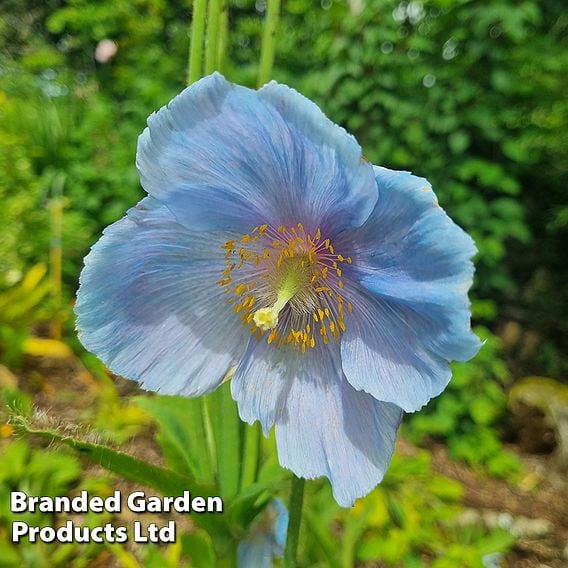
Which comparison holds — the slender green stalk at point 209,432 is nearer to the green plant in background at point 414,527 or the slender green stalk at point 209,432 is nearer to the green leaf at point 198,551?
the green leaf at point 198,551

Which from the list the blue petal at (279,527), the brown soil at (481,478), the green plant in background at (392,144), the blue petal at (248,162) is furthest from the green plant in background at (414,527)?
the blue petal at (248,162)

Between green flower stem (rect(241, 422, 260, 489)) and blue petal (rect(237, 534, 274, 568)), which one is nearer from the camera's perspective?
green flower stem (rect(241, 422, 260, 489))

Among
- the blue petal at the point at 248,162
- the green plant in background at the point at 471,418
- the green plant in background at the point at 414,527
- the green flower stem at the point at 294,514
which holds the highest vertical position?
the blue petal at the point at 248,162

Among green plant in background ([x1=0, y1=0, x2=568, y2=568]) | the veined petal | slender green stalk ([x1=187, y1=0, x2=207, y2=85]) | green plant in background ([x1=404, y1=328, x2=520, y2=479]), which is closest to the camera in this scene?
the veined petal

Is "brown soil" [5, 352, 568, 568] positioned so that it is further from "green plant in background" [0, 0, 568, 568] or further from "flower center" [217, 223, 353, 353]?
"flower center" [217, 223, 353, 353]

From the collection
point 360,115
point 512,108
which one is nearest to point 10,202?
point 360,115

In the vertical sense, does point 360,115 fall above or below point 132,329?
below

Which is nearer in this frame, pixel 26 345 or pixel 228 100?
pixel 228 100

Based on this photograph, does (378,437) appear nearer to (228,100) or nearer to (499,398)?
(228,100)

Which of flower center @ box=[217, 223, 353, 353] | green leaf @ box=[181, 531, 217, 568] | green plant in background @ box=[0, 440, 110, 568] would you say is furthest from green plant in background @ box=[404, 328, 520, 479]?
flower center @ box=[217, 223, 353, 353]
